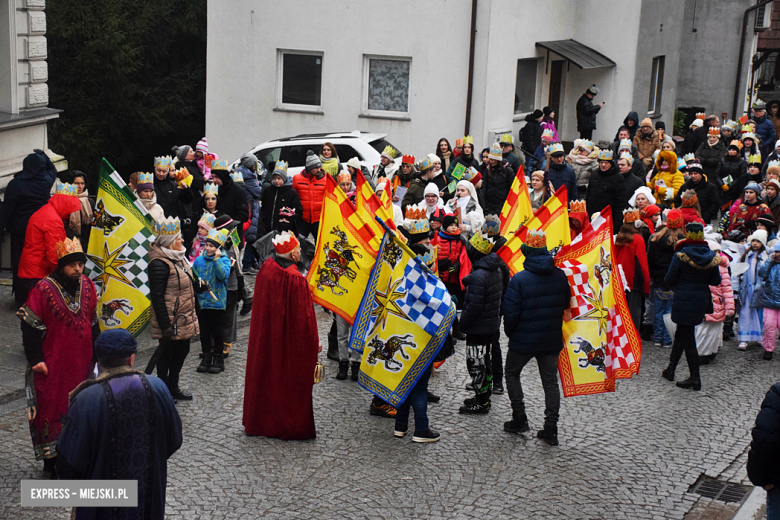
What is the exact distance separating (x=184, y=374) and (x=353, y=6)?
12786 millimetres

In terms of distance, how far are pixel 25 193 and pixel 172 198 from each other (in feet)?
5.93

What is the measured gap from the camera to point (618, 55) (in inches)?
914

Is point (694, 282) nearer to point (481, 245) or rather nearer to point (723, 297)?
point (723, 297)

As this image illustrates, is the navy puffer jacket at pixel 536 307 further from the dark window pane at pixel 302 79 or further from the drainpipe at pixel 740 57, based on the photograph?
the drainpipe at pixel 740 57

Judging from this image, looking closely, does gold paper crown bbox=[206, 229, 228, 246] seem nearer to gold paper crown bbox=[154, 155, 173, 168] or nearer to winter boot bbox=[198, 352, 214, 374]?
winter boot bbox=[198, 352, 214, 374]

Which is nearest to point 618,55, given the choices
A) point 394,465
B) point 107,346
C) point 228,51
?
point 228,51

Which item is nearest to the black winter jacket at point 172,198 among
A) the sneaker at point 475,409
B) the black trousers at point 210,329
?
the black trousers at point 210,329

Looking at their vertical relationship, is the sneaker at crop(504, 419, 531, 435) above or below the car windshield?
below

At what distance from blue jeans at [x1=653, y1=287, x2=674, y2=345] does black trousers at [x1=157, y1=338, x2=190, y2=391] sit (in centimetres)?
585

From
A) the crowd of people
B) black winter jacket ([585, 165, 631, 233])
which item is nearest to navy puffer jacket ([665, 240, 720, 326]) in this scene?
the crowd of people

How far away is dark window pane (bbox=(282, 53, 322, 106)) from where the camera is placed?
68.4 ft

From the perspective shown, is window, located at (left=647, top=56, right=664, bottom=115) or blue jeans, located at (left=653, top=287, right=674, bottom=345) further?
window, located at (left=647, top=56, right=664, bottom=115)

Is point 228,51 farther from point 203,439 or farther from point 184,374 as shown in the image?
point 203,439

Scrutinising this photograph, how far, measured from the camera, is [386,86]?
806 inches
